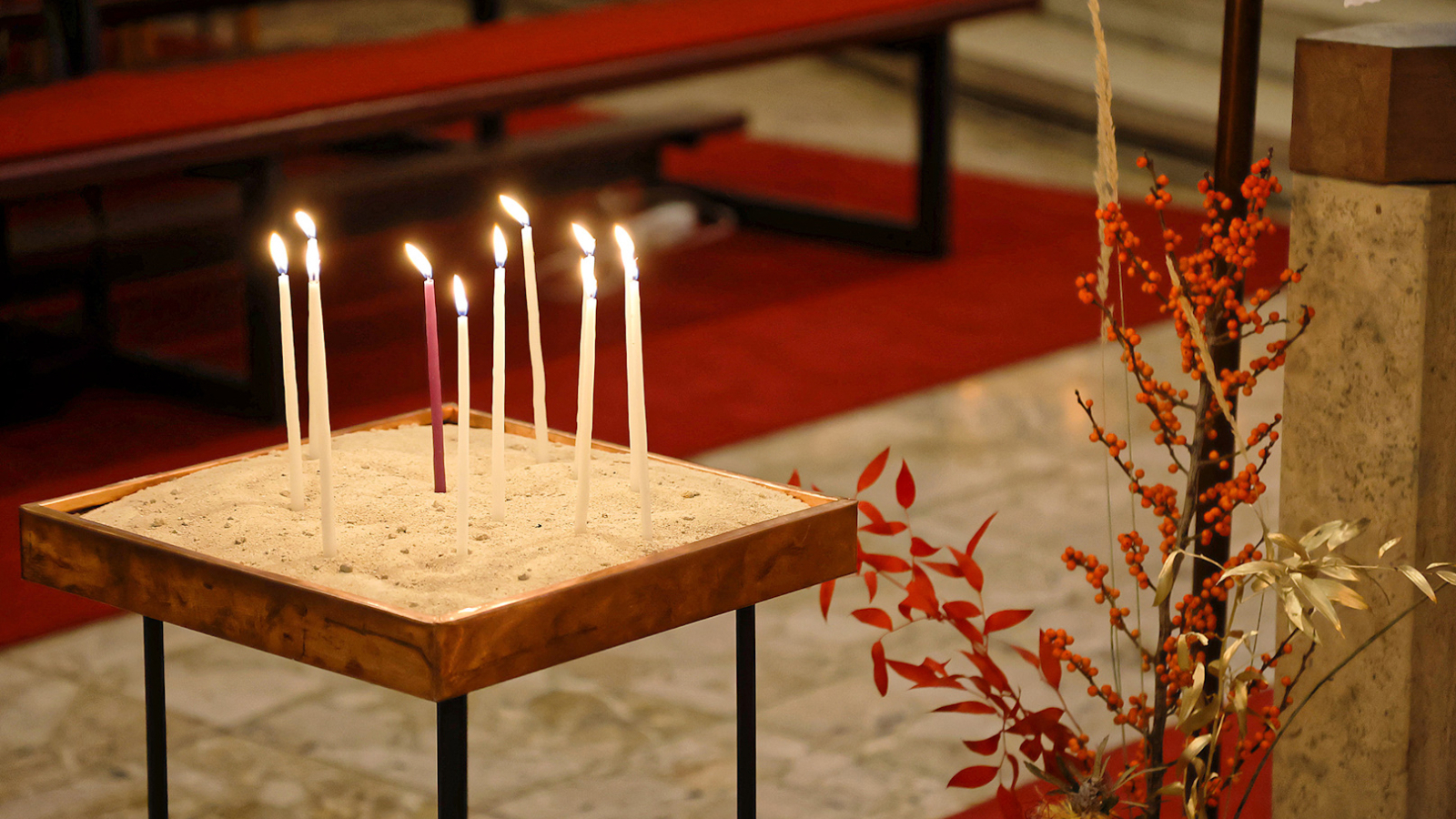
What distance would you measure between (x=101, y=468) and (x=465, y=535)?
2190 mm

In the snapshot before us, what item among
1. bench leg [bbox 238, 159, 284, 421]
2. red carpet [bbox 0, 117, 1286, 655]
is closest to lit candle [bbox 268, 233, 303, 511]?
red carpet [bbox 0, 117, 1286, 655]

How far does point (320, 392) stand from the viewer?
149 centimetres

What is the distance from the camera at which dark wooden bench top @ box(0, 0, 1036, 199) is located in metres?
3.28

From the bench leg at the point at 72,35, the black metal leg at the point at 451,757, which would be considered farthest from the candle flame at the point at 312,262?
the bench leg at the point at 72,35

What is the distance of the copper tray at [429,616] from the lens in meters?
1.28

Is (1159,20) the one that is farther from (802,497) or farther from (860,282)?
(802,497)

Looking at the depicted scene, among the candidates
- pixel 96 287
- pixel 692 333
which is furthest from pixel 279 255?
pixel 692 333

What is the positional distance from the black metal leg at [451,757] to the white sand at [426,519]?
9 cm

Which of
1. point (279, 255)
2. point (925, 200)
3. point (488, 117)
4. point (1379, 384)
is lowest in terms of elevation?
point (925, 200)

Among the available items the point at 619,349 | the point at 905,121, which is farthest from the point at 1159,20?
the point at 619,349

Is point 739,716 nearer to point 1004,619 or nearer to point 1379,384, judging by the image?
point 1004,619

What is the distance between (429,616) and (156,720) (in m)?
0.53

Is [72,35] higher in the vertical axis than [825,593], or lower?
higher

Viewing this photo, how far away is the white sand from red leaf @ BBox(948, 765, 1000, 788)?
0.99ft
